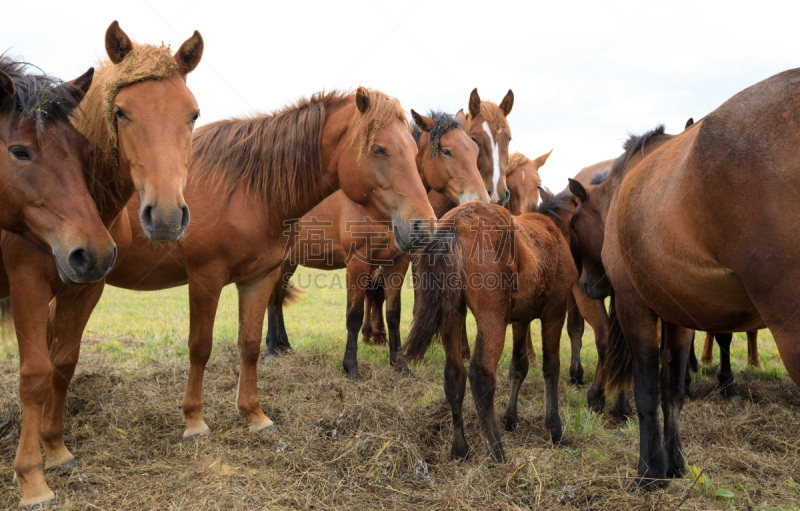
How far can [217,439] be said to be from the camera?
3908 millimetres

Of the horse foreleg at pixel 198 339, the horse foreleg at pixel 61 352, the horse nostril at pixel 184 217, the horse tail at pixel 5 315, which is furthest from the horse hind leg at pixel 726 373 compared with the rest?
the horse tail at pixel 5 315

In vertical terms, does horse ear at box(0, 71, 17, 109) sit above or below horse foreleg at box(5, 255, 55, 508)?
above

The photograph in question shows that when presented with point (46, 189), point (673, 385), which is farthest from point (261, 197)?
point (673, 385)

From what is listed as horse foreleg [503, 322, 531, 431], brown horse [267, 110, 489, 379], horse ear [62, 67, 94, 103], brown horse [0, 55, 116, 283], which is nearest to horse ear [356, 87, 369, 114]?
brown horse [267, 110, 489, 379]

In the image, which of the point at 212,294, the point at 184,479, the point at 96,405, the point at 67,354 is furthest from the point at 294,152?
the point at 96,405

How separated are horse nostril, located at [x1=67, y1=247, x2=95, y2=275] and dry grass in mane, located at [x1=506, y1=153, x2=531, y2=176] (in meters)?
6.20

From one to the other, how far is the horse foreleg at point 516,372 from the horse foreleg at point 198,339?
2463 mm

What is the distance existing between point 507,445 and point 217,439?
2.27 m

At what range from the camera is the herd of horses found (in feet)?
6.93

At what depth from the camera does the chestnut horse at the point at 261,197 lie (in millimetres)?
3775

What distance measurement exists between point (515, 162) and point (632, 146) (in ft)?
12.6

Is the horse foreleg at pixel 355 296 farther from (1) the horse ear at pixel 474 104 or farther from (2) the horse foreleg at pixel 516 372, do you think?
(1) the horse ear at pixel 474 104

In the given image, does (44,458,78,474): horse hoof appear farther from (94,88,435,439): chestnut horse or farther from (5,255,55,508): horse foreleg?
(94,88,435,439): chestnut horse

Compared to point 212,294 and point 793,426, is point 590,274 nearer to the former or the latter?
point 793,426
